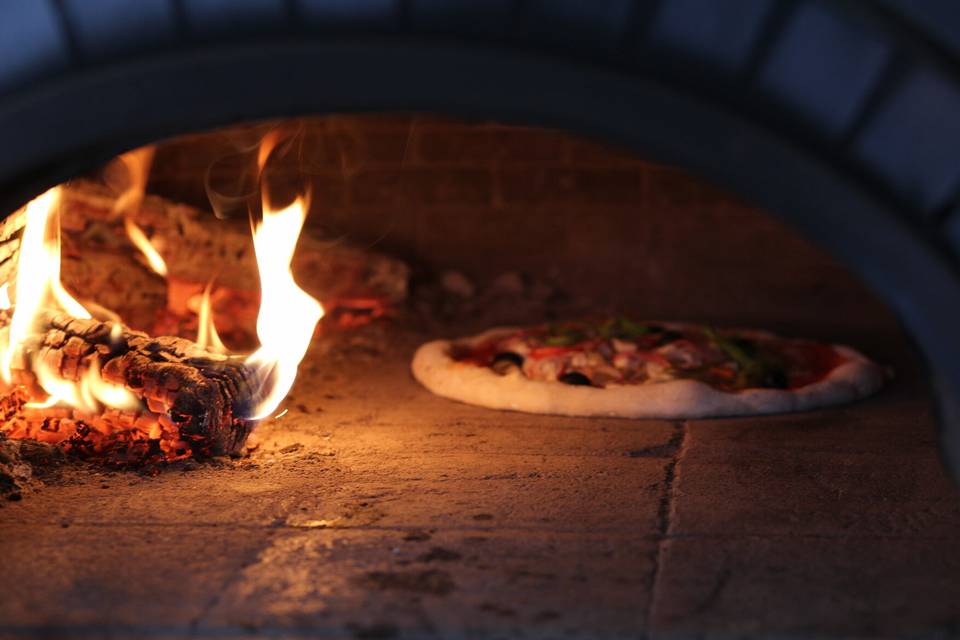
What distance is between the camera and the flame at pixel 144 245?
204 inches

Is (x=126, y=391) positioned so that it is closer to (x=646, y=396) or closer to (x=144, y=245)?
(x=144, y=245)

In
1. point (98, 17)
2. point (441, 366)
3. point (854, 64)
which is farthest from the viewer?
point (441, 366)

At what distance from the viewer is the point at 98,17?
8.11 ft

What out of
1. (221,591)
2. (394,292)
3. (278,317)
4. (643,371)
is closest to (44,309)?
(278,317)

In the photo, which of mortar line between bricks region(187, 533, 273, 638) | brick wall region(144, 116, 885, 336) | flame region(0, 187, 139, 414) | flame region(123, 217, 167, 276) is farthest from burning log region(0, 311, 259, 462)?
brick wall region(144, 116, 885, 336)

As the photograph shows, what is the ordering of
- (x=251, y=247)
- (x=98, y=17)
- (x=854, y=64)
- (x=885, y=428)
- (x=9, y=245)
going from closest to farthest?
(x=854, y=64) → (x=98, y=17) → (x=9, y=245) → (x=885, y=428) → (x=251, y=247)

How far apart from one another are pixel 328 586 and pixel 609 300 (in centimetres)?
363

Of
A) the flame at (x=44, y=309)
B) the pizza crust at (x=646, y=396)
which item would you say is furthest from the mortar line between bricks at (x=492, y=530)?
the pizza crust at (x=646, y=396)

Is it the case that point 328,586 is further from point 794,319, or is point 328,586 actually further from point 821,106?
A: point 794,319

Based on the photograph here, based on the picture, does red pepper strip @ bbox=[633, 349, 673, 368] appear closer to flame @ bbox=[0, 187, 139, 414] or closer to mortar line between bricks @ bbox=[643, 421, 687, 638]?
mortar line between bricks @ bbox=[643, 421, 687, 638]

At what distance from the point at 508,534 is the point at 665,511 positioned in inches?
18.8

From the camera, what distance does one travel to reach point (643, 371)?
4.66 meters

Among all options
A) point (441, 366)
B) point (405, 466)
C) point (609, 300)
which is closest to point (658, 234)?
point (609, 300)

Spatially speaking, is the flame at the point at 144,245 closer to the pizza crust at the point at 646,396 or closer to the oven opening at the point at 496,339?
the oven opening at the point at 496,339
